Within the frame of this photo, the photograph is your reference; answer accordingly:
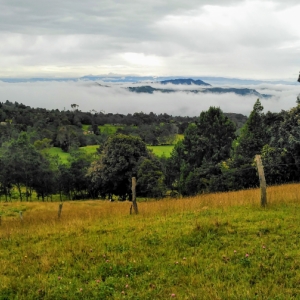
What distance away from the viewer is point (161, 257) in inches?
263

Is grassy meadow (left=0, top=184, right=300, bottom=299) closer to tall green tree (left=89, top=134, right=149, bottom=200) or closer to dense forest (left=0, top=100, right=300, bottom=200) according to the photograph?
dense forest (left=0, top=100, right=300, bottom=200)

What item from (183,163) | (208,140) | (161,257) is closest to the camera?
(161,257)

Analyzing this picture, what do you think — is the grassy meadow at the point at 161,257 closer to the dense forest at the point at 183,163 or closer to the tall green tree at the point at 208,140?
the dense forest at the point at 183,163

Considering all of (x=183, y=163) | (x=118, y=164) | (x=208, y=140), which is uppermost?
(x=208, y=140)

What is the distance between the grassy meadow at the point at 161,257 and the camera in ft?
17.8

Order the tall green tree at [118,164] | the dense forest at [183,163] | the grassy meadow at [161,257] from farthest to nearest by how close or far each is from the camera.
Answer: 1. the tall green tree at [118,164]
2. the dense forest at [183,163]
3. the grassy meadow at [161,257]

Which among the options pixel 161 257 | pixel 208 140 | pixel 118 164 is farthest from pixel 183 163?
pixel 161 257

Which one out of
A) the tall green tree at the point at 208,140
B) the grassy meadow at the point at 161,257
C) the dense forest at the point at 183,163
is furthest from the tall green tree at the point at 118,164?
the grassy meadow at the point at 161,257

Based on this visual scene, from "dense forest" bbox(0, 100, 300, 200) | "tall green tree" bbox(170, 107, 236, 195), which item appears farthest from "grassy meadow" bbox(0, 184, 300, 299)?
"tall green tree" bbox(170, 107, 236, 195)

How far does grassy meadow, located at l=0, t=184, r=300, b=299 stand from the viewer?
5.43 m

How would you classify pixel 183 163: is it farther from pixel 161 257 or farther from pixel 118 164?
pixel 161 257

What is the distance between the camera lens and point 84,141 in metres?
109

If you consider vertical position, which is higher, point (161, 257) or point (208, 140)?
point (208, 140)

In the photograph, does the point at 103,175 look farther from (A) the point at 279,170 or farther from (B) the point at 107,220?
(B) the point at 107,220
